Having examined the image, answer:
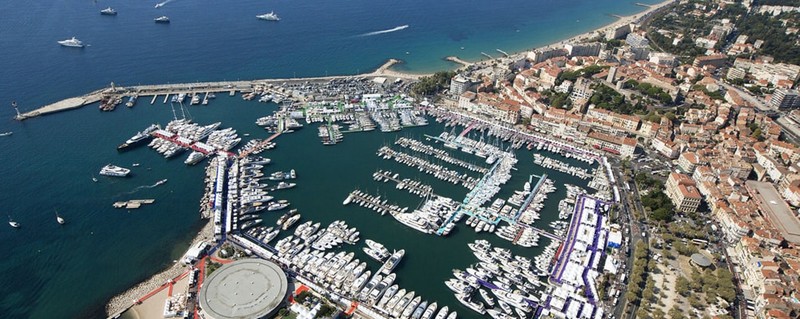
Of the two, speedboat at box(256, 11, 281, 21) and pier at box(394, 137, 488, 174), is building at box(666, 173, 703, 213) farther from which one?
speedboat at box(256, 11, 281, 21)

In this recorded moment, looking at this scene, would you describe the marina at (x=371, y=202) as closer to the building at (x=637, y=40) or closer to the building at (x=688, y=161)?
the building at (x=688, y=161)

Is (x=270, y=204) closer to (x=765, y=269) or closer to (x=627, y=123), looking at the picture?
(x=765, y=269)

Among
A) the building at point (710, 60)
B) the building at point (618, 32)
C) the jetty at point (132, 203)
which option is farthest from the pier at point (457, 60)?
the jetty at point (132, 203)

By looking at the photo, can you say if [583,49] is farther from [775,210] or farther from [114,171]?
[114,171]

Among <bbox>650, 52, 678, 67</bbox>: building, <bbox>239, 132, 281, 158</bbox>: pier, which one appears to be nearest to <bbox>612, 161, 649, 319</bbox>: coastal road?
<bbox>650, 52, 678, 67</bbox>: building

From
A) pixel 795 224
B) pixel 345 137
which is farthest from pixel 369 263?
pixel 795 224

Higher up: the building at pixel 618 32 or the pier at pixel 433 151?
the building at pixel 618 32
